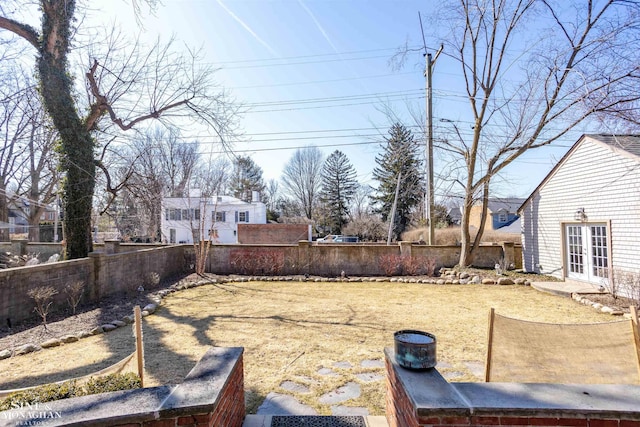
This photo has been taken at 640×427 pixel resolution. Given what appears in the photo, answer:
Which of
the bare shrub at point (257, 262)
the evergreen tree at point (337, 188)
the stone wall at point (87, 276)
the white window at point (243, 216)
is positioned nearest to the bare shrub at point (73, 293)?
the stone wall at point (87, 276)

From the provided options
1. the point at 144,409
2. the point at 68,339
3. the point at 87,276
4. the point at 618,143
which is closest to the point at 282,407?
the point at 144,409

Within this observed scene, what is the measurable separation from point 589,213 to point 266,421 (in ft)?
33.0

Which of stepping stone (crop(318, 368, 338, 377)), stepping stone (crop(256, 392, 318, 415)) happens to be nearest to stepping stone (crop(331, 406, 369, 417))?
stepping stone (crop(256, 392, 318, 415))

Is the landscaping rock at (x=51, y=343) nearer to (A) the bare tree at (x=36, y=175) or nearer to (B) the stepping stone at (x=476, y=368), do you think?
(B) the stepping stone at (x=476, y=368)

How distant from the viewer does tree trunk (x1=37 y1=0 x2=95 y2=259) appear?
808 centimetres

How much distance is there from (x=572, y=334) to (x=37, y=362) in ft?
20.4

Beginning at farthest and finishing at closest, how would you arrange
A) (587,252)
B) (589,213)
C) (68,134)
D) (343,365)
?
(587,252)
(589,213)
(68,134)
(343,365)

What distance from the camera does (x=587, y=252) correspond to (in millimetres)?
8891

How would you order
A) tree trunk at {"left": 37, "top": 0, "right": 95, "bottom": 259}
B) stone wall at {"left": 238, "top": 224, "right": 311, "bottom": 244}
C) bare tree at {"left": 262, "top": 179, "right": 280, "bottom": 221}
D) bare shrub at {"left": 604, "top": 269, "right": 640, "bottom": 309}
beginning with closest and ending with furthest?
bare shrub at {"left": 604, "top": 269, "right": 640, "bottom": 309}
tree trunk at {"left": 37, "top": 0, "right": 95, "bottom": 259}
stone wall at {"left": 238, "top": 224, "right": 311, "bottom": 244}
bare tree at {"left": 262, "top": 179, "right": 280, "bottom": 221}

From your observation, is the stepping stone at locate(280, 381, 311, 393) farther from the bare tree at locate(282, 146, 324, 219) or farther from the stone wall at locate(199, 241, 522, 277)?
the bare tree at locate(282, 146, 324, 219)

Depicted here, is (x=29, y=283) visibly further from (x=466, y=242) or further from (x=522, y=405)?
(x=466, y=242)

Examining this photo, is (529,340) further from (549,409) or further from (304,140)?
(304,140)

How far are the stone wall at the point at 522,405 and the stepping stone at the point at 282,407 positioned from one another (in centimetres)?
134

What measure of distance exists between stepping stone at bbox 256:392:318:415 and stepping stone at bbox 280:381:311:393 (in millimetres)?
159
